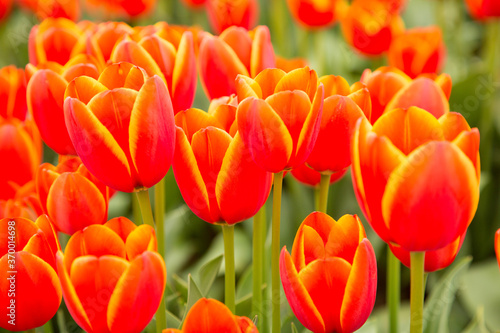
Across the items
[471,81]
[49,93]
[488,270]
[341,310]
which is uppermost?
[49,93]

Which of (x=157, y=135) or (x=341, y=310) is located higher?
(x=157, y=135)

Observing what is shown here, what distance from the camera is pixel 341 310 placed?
0.49m

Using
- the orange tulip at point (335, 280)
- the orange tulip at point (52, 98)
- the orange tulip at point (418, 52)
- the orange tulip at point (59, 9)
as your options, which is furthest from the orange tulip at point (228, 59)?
the orange tulip at point (59, 9)

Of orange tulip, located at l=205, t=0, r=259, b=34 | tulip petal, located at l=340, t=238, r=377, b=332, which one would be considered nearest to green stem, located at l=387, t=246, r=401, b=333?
tulip petal, located at l=340, t=238, r=377, b=332

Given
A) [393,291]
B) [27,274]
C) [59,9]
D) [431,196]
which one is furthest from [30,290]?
[59,9]

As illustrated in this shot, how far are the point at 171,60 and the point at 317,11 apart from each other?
85 cm

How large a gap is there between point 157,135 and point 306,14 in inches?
40.4

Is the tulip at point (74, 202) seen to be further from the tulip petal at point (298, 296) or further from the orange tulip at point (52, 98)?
the tulip petal at point (298, 296)

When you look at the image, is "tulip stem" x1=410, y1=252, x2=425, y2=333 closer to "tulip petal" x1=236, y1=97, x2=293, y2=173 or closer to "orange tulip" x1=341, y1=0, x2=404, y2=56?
"tulip petal" x1=236, y1=97, x2=293, y2=173

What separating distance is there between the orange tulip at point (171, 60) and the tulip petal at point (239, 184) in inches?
6.0

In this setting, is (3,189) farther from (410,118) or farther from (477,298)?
(477,298)

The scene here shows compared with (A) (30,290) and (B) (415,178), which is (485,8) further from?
(A) (30,290)

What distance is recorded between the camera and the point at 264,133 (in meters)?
0.49

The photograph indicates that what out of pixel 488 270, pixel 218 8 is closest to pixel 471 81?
pixel 488 270
